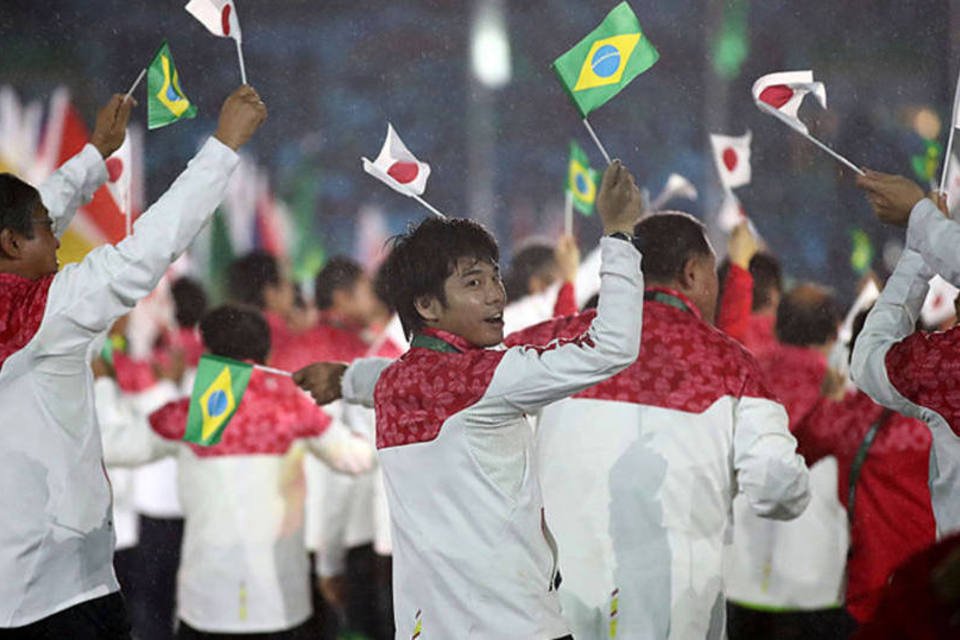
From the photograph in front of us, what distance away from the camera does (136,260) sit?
249 cm

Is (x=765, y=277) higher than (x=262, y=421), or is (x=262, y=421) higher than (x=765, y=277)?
(x=765, y=277)

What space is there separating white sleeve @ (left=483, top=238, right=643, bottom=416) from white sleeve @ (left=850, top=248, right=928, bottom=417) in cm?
60

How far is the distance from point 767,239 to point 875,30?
2.45 ft

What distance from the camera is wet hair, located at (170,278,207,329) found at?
16.6 feet

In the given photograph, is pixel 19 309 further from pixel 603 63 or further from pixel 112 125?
pixel 603 63

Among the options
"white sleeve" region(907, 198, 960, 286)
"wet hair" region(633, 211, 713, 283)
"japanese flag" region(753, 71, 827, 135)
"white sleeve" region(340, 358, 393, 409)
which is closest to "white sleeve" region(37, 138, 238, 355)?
"white sleeve" region(340, 358, 393, 409)

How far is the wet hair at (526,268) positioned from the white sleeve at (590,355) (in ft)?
6.42

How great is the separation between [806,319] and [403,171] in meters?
1.46

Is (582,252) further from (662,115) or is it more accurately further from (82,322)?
(82,322)

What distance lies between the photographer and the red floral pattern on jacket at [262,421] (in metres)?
3.84

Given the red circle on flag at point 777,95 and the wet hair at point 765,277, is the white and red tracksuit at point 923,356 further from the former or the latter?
the wet hair at point 765,277

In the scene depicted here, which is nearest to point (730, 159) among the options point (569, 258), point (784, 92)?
point (569, 258)

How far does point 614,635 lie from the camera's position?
2938 millimetres

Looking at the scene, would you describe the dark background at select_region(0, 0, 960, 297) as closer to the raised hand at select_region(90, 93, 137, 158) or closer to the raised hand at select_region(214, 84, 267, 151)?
the raised hand at select_region(90, 93, 137, 158)
